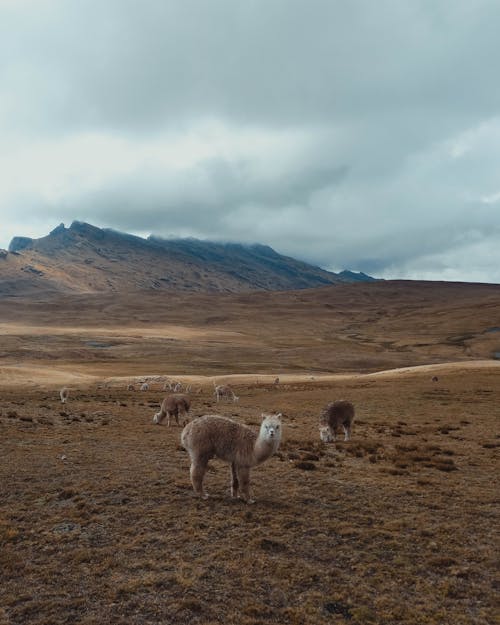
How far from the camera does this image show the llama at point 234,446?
11.8m

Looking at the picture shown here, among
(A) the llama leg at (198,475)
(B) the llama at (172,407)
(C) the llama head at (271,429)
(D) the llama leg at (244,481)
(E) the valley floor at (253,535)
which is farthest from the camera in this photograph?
(B) the llama at (172,407)

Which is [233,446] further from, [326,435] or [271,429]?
[326,435]

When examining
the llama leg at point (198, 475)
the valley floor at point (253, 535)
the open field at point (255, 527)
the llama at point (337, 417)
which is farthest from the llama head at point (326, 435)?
the llama leg at point (198, 475)

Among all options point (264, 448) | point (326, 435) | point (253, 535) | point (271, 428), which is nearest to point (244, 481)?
point (264, 448)

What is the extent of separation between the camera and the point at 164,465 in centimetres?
1541

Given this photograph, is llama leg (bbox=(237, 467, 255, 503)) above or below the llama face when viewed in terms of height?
below

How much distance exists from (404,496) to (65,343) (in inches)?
4702

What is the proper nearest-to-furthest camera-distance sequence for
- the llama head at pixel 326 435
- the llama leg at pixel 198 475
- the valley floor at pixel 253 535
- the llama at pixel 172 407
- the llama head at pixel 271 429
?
the valley floor at pixel 253 535
the llama head at pixel 271 429
the llama leg at pixel 198 475
the llama head at pixel 326 435
the llama at pixel 172 407

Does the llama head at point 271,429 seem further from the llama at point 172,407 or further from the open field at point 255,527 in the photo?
the llama at point 172,407

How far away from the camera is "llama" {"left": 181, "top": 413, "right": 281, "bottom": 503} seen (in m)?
11.8

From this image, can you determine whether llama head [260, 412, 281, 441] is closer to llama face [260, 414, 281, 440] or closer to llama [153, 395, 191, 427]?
llama face [260, 414, 281, 440]

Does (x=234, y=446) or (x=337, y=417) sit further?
(x=337, y=417)

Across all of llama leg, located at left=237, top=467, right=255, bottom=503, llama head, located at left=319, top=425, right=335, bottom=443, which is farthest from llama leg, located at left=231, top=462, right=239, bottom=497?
llama head, located at left=319, top=425, right=335, bottom=443

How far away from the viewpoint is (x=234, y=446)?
472 inches
